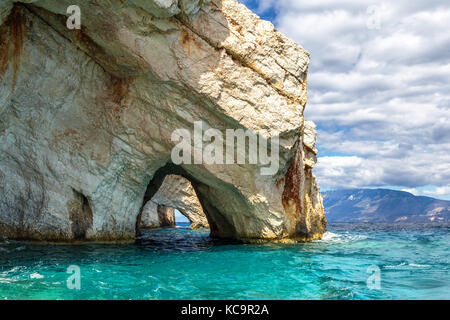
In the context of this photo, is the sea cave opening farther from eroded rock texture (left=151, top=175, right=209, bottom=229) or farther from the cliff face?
the cliff face

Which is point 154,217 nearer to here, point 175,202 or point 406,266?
point 175,202

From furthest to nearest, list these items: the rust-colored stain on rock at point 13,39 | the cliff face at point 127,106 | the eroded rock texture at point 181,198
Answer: the eroded rock texture at point 181,198 → the cliff face at point 127,106 → the rust-colored stain on rock at point 13,39

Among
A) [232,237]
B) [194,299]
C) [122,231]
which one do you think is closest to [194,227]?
[232,237]

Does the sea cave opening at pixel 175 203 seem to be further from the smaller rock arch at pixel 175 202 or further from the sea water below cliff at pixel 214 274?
the sea water below cliff at pixel 214 274

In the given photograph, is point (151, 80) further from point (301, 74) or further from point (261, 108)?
point (301, 74)

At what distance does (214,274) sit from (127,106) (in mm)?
8363

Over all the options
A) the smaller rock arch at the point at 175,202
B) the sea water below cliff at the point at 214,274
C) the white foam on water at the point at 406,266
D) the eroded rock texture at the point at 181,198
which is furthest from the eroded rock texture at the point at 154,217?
the white foam on water at the point at 406,266

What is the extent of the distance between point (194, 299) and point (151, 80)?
9.09 metres

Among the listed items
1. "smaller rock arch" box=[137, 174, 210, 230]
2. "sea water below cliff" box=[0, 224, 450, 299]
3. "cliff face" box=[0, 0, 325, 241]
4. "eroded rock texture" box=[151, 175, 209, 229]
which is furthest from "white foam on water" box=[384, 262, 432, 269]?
"eroded rock texture" box=[151, 175, 209, 229]

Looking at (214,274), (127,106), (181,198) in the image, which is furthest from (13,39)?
(181,198)

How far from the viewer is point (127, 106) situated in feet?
49.2

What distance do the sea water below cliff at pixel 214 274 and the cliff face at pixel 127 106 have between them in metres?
2.22

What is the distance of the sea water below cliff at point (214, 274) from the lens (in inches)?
313

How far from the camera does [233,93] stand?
14.2 metres
